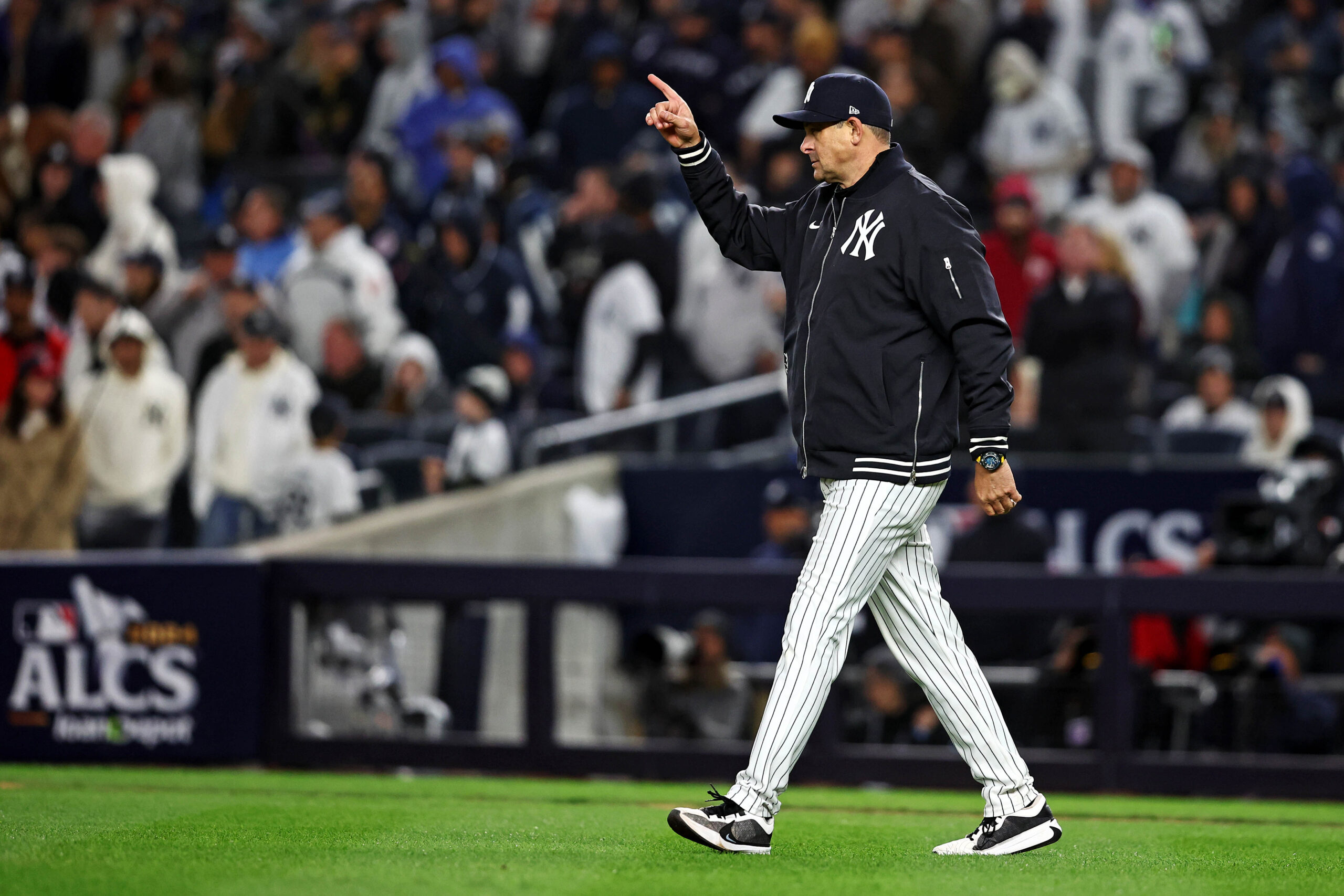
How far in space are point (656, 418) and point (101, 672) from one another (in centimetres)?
449

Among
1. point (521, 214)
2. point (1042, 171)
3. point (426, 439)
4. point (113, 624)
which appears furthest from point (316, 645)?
point (1042, 171)

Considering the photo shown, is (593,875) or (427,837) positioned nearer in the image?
(593,875)

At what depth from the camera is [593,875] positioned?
473 centimetres

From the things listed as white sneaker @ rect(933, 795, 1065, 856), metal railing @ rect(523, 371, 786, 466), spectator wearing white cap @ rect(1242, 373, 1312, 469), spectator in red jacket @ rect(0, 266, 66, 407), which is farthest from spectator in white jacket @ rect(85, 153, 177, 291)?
white sneaker @ rect(933, 795, 1065, 856)

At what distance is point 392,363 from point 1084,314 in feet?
15.4

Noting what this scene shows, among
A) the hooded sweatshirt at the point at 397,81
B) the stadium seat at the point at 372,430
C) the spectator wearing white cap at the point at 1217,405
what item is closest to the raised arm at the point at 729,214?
the spectator wearing white cap at the point at 1217,405

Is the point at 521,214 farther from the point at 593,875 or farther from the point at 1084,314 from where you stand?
the point at 593,875

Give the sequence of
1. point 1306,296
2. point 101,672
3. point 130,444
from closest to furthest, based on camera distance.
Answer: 1. point 101,672
2. point 130,444
3. point 1306,296

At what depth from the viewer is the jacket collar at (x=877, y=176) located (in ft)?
17.8

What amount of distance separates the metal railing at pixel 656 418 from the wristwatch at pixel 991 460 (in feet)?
23.9

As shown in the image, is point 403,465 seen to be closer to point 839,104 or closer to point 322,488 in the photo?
point 322,488

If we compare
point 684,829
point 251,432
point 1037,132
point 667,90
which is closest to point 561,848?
point 684,829

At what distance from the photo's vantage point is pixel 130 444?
11664 millimetres

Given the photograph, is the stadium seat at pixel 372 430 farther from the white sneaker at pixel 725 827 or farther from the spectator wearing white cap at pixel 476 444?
the white sneaker at pixel 725 827
